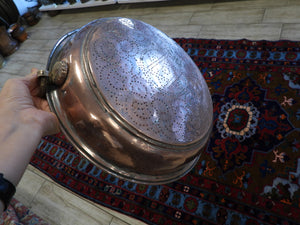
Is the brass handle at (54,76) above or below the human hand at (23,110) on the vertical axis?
above

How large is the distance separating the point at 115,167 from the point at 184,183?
2.25 ft

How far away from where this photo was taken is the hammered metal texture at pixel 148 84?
0.64 metres

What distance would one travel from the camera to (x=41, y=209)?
1.37m

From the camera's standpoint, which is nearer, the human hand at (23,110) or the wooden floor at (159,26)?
the human hand at (23,110)

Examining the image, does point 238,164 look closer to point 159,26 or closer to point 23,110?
point 23,110

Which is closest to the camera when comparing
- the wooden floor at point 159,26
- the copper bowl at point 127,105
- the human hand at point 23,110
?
the copper bowl at point 127,105

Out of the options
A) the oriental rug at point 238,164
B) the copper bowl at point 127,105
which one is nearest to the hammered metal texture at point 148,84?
the copper bowl at point 127,105

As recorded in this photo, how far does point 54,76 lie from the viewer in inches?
27.0

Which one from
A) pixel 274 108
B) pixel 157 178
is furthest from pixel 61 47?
pixel 274 108

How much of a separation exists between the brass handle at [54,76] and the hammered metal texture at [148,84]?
0.28 feet

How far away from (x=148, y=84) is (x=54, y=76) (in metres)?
0.30

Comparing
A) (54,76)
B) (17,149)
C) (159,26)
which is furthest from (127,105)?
(159,26)

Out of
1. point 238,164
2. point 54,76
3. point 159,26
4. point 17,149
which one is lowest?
point 238,164

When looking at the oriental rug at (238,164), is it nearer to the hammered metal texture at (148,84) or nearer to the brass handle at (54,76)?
the hammered metal texture at (148,84)
